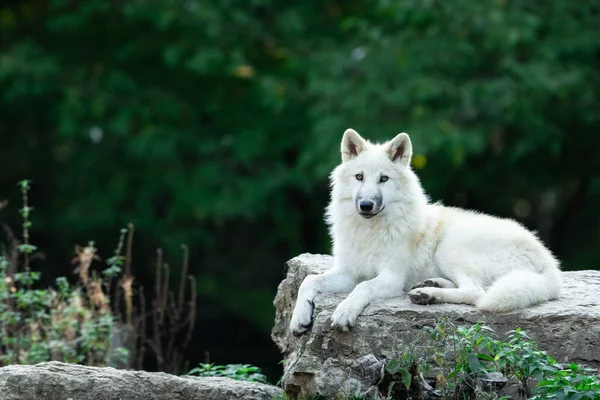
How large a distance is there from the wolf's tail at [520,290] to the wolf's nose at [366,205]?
856 mm

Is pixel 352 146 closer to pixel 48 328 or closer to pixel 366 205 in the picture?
pixel 366 205

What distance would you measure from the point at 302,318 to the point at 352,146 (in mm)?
1204

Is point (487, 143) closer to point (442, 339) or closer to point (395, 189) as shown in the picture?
point (395, 189)

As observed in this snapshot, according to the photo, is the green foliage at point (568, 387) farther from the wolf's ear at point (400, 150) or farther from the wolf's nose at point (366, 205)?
the wolf's ear at point (400, 150)

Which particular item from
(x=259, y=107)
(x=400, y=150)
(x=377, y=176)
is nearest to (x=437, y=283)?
(x=377, y=176)

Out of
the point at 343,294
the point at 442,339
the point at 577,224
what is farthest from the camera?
the point at 577,224

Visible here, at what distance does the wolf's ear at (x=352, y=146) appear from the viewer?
5980mm

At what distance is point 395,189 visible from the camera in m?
5.91

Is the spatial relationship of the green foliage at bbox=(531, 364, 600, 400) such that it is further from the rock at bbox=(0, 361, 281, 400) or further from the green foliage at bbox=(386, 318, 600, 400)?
the rock at bbox=(0, 361, 281, 400)

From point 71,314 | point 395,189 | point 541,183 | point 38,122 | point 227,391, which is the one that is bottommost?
point 227,391

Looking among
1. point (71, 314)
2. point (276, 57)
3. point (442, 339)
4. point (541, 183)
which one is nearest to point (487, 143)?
point (541, 183)

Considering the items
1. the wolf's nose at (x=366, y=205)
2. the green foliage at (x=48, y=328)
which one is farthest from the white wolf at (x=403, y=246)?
the green foliage at (x=48, y=328)

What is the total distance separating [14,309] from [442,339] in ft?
13.1

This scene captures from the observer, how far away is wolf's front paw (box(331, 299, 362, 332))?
5.25 meters
